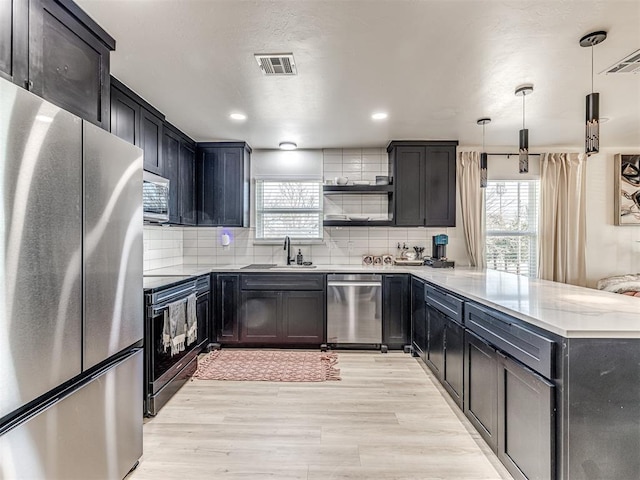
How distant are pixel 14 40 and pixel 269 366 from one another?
3047mm

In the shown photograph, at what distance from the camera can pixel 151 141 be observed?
125 inches

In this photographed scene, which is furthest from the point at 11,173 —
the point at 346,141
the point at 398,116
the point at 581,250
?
the point at 581,250

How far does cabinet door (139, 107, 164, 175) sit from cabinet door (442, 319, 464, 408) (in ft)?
9.55

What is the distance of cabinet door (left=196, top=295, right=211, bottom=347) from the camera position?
365 cm

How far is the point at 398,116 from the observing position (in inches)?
133

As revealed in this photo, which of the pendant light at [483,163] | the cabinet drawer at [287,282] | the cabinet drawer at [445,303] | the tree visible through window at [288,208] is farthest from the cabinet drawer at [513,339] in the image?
the tree visible through window at [288,208]

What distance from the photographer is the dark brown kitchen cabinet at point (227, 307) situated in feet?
13.3

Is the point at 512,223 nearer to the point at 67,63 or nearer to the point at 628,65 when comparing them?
the point at 628,65

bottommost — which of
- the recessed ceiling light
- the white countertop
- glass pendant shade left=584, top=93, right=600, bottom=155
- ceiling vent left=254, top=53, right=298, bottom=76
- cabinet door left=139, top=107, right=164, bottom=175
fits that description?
the white countertop

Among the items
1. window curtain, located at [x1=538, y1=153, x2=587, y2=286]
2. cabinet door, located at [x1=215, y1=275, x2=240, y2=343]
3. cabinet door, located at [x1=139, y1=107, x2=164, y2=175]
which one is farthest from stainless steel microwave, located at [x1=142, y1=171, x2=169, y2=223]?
window curtain, located at [x1=538, y1=153, x2=587, y2=286]

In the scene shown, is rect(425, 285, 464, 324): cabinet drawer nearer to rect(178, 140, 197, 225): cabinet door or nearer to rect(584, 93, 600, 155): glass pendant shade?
rect(584, 93, 600, 155): glass pendant shade

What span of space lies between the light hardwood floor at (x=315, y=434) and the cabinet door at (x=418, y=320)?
16.0 inches

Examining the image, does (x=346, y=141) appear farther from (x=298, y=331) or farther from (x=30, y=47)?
(x=30, y=47)

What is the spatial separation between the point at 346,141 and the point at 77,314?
11.4 ft
